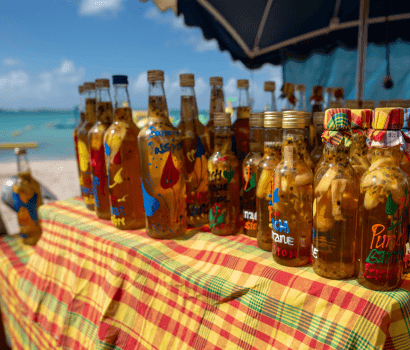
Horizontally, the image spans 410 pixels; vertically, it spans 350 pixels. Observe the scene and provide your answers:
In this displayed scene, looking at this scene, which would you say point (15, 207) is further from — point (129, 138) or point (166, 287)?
point (166, 287)

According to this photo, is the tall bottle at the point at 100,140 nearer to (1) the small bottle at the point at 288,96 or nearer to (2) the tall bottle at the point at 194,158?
(2) the tall bottle at the point at 194,158

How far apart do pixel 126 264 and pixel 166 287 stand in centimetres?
17

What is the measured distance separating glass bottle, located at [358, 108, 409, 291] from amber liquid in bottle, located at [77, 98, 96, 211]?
1025 millimetres

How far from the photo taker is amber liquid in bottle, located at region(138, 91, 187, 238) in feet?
2.83

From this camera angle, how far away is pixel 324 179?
1.94ft

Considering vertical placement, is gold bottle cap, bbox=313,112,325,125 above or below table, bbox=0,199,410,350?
above

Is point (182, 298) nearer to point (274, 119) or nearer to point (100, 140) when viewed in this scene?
point (274, 119)

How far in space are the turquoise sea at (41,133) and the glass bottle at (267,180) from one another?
48.6 feet

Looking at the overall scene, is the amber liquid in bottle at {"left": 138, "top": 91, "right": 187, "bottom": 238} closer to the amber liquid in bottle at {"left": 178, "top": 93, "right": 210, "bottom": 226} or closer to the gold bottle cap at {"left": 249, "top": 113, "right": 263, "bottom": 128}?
the amber liquid in bottle at {"left": 178, "top": 93, "right": 210, "bottom": 226}

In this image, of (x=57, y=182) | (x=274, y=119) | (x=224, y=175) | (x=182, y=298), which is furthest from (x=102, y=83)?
(x=57, y=182)

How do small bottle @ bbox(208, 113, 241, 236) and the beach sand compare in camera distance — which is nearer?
small bottle @ bbox(208, 113, 241, 236)

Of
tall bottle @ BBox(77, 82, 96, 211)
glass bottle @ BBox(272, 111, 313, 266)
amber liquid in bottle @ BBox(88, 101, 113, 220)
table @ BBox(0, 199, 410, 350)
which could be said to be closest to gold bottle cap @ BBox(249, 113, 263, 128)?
glass bottle @ BBox(272, 111, 313, 266)

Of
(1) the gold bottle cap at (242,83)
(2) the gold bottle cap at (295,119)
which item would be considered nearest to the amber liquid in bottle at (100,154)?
(1) the gold bottle cap at (242,83)

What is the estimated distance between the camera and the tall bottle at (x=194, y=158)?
98cm
